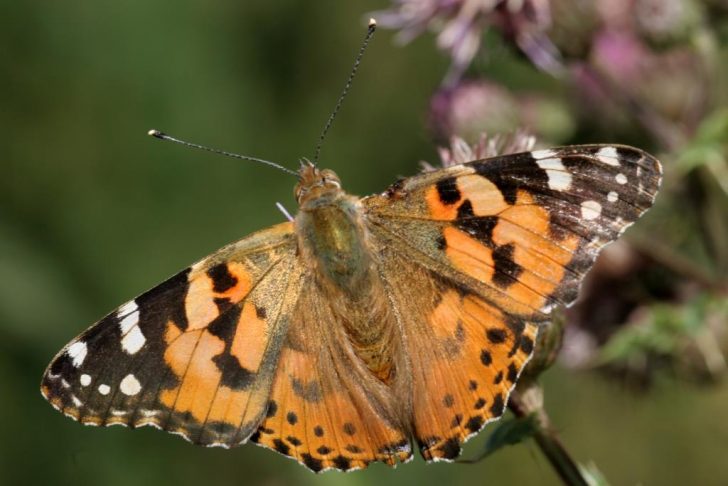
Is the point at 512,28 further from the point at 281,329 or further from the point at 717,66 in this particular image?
the point at 281,329

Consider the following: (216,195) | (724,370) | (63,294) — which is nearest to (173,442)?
(63,294)

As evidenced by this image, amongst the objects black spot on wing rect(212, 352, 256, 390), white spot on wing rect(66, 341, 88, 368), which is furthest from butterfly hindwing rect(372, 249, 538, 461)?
white spot on wing rect(66, 341, 88, 368)

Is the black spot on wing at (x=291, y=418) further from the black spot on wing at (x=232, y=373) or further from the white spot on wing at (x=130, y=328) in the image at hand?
the white spot on wing at (x=130, y=328)

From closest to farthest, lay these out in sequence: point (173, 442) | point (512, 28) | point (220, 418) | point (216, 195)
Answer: point (220, 418), point (512, 28), point (173, 442), point (216, 195)

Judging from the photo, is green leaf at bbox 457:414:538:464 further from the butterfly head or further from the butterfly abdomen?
the butterfly head

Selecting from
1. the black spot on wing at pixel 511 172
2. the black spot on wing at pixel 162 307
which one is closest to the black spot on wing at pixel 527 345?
the black spot on wing at pixel 511 172

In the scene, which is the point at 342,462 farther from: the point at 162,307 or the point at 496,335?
the point at 162,307
